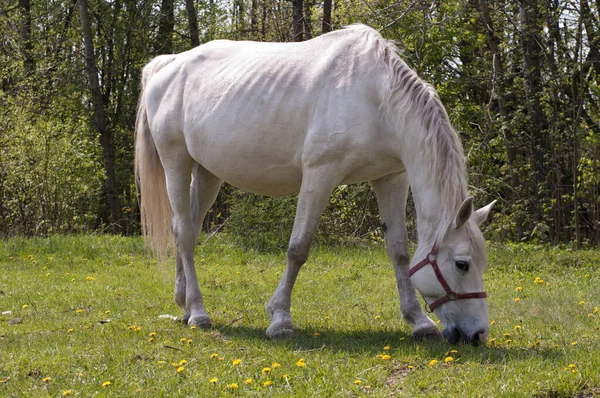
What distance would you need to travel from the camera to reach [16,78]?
1803 centimetres

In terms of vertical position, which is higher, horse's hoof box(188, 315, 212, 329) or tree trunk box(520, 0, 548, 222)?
tree trunk box(520, 0, 548, 222)

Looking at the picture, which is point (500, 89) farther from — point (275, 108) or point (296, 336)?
point (296, 336)

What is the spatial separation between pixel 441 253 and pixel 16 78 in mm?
15821

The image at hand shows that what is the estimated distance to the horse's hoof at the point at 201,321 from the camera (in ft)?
18.7

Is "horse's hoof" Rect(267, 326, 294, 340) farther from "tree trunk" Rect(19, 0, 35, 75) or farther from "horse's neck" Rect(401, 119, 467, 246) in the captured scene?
"tree trunk" Rect(19, 0, 35, 75)

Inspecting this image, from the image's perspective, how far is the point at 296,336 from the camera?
5.12 metres

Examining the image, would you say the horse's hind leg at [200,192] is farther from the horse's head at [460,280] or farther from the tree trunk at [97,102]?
the tree trunk at [97,102]

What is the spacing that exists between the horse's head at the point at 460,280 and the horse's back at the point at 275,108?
775mm

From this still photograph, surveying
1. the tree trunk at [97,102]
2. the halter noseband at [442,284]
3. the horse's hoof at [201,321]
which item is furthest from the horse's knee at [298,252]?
the tree trunk at [97,102]

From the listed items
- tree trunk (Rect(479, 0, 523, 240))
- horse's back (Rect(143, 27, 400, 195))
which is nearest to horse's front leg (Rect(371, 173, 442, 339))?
horse's back (Rect(143, 27, 400, 195))

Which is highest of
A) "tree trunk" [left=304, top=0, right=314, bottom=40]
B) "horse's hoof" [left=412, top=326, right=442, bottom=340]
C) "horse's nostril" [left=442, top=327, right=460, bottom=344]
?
"tree trunk" [left=304, top=0, right=314, bottom=40]

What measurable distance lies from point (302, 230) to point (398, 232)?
2.37ft

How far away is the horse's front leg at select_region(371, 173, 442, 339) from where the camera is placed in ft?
17.3

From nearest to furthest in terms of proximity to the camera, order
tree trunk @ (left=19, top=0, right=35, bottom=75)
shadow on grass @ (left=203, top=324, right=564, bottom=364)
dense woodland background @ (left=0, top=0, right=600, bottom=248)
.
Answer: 1. shadow on grass @ (left=203, top=324, right=564, bottom=364)
2. dense woodland background @ (left=0, top=0, right=600, bottom=248)
3. tree trunk @ (left=19, top=0, right=35, bottom=75)
